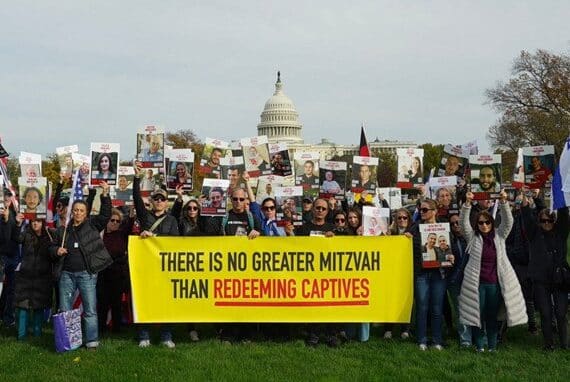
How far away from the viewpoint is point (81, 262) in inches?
330

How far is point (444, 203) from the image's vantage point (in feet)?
31.2

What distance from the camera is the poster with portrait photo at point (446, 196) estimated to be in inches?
373

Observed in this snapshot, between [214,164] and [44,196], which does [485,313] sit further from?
[44,196]

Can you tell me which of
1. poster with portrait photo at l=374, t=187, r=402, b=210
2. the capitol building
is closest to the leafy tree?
poster with portrait photo at l=374, t=187, r=402, b=210

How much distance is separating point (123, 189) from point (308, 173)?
3052 mm

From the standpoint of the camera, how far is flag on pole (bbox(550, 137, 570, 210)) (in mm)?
8666

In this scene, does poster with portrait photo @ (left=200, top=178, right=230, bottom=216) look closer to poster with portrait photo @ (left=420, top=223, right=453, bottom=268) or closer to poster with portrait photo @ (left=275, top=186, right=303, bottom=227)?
poster with portrait photo @ (left=275, top=186, right=303, bottom=227)

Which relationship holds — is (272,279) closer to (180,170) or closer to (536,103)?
(180,170)

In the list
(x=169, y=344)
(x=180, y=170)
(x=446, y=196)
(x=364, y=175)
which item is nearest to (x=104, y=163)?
(x=180, y=170)

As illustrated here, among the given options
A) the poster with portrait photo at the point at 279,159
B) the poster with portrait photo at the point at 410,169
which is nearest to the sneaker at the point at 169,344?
the poster with portrait photo at the point at 279,159

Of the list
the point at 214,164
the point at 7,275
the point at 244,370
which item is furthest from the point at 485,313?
the point at 7,275

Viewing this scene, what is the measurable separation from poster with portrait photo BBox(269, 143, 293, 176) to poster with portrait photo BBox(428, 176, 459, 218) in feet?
8.10

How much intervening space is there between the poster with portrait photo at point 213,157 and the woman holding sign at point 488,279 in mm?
4416

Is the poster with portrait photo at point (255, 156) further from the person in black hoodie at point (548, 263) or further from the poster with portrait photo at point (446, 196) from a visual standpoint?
the person in black hoodie at point (548, 263)
